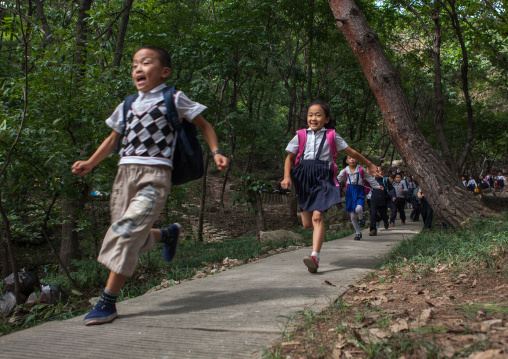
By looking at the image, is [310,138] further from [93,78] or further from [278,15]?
[278,15]

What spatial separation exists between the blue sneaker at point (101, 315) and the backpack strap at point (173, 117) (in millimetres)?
1190

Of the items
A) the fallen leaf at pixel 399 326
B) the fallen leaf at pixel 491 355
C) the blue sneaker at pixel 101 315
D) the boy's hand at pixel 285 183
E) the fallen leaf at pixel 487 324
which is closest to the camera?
the fallen leaf at pixel 491 355

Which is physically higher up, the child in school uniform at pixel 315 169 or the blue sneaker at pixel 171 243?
the child in school uniform at pixel 315 169

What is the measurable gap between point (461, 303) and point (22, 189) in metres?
5.30

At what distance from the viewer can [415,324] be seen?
86.1 inches

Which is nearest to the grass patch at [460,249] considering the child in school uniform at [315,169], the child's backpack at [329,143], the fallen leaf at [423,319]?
the child in school uniform at [315,169]

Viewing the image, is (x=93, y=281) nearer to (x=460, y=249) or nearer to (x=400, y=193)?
(x=460, y=249)

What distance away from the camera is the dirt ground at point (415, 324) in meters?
1.81

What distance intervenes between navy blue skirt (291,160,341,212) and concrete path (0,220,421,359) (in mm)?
791

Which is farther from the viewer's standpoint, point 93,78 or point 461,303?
point 93,78

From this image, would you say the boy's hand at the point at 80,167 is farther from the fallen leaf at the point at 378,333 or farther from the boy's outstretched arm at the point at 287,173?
the fallen leaf at the point at 378,333

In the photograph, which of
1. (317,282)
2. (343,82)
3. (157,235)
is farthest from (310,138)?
(343,82)

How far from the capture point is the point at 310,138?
488cm

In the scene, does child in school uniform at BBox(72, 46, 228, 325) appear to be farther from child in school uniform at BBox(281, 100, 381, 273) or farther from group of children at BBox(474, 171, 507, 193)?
group of children at BBox(474, 171, 507, 193)
